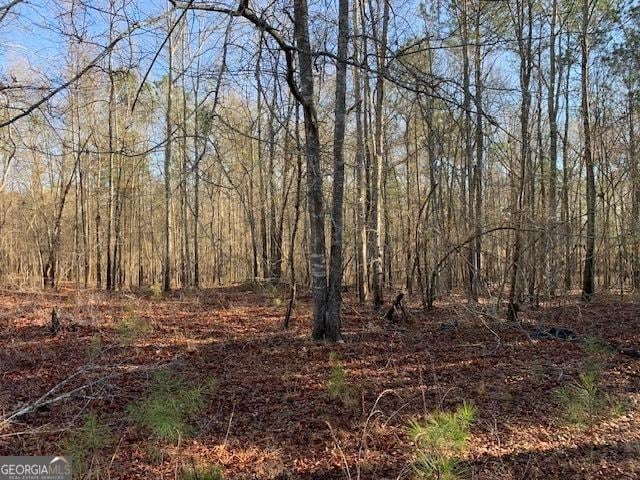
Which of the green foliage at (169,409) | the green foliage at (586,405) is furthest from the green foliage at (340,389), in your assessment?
the green foliage at (586,405)

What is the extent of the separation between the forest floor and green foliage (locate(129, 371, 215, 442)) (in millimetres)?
89

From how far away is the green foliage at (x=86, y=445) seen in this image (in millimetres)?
2771

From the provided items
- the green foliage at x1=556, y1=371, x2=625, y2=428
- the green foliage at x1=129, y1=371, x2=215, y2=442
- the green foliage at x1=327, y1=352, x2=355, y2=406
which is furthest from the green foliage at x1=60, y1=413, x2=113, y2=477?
the green foliage at x1=556, y1=371, x2=625, y2=428

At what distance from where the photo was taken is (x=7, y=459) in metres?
2.89

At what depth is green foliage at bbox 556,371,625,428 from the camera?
3.48 meters

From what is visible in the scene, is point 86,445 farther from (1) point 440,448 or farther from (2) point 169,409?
(1) point 440,448

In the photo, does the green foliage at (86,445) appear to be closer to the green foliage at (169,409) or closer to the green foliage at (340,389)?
the green foliage at (169,409)

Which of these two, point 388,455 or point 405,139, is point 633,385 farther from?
point 405,139

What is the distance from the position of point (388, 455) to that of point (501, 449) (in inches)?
33.9

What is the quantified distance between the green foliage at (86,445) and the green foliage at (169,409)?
28cm

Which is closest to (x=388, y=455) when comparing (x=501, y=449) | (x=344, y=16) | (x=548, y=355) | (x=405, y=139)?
(x=501, y=449)

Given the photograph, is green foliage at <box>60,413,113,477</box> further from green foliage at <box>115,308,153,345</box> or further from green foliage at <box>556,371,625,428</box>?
green foliage at <box>556,371,625,428</box>

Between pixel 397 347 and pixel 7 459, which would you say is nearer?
pixel 7 459

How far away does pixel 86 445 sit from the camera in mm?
3072
